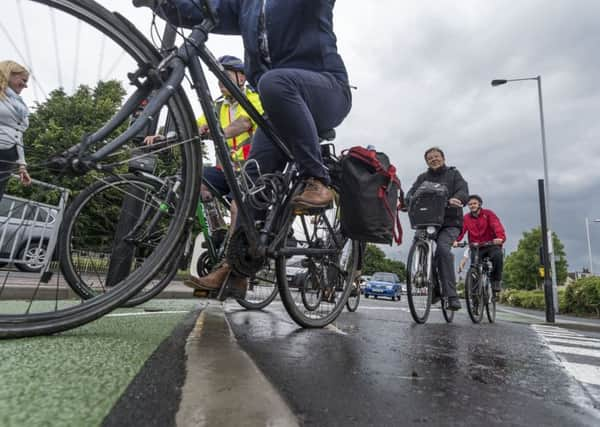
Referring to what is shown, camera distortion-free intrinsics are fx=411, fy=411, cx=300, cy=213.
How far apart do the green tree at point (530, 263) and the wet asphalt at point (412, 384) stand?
45.2 m

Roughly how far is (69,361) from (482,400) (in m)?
1.18

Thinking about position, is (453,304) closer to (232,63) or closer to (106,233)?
(232,63)

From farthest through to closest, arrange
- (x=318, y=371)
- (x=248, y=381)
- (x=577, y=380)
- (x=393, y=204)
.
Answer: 1. (x=393, y=204)
2. (x=577, y=380)
3. (x=318, y=371)
4. (x=248, y=381)

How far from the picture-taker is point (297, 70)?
7.08ft

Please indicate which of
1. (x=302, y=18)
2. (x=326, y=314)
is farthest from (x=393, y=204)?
(x=302, y=18)

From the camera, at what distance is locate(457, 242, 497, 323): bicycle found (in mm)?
5500

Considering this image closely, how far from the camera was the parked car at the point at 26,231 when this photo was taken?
1695 mm

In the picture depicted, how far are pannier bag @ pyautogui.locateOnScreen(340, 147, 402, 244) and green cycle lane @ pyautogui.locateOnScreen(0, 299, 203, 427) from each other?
1.28 meters

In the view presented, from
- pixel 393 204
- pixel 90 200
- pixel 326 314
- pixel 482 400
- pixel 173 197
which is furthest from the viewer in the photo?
pixel 326 314

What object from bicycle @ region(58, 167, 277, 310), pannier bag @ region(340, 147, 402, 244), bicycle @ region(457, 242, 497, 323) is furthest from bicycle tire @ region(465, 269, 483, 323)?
bicycle @ region(58, 167, 277, 310)

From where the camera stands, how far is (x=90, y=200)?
2.20 metres

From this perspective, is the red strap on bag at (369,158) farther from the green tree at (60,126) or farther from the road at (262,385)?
the green tree at (60,126)

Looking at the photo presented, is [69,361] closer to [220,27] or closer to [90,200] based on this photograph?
[90,200]

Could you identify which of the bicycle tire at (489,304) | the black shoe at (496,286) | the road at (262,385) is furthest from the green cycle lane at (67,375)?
the black shoe at (496,286)
